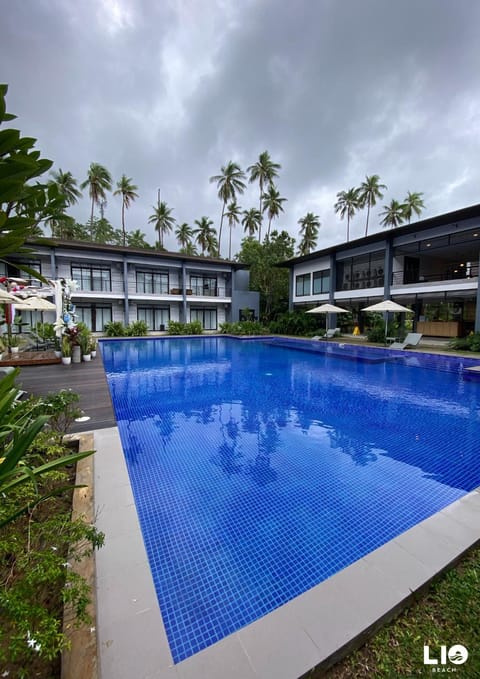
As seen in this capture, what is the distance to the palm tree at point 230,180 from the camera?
29.8 metres

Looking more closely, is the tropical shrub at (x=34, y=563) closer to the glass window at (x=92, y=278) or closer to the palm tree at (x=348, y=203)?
the glass window at (x=92, y=278)

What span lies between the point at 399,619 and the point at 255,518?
159 centimetres

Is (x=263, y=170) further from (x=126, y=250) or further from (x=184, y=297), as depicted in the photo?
(x=126, y=250)

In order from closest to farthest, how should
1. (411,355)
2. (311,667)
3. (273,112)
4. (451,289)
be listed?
1. (311,667)
2. (411,355)
3. (451,289)
4. (273,112)

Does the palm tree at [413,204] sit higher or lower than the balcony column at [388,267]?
higher

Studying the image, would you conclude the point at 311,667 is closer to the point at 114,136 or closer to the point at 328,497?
the point at 328,497

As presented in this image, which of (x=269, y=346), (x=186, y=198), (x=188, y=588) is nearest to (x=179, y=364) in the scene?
(x=269, y=346)

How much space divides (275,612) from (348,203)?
39.1 meters

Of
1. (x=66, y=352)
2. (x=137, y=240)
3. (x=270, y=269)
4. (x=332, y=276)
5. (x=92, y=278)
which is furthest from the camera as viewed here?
(x=137, y=240)

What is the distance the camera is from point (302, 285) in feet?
82.4

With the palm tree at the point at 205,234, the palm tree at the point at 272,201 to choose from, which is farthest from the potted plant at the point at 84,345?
the palm tree at the point at 205,234

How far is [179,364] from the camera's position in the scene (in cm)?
1210

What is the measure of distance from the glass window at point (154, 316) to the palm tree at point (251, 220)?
50.0 feet

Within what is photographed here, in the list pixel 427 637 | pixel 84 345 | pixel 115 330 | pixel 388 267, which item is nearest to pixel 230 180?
pixel 388 267
